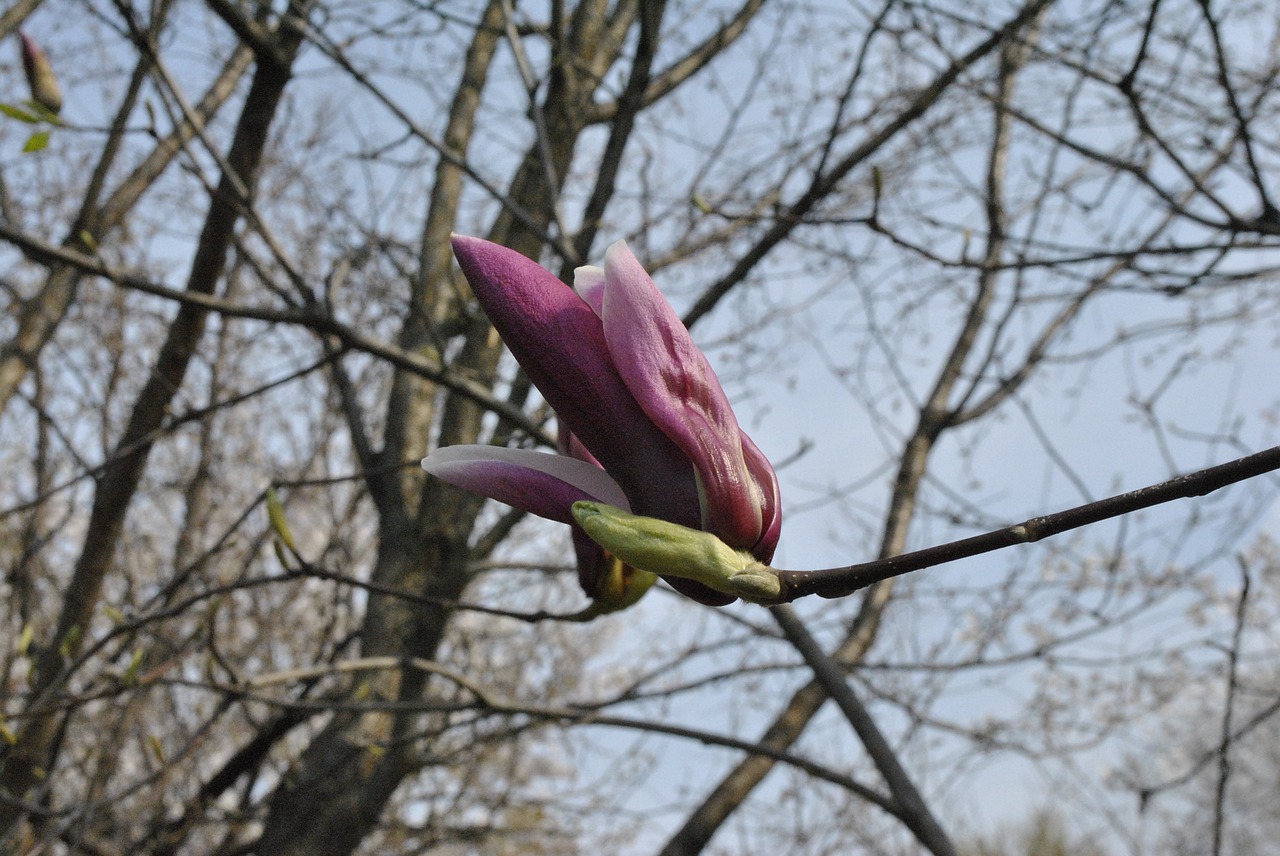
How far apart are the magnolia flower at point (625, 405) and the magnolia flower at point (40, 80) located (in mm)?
1125

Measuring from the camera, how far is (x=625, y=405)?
579 millimetres

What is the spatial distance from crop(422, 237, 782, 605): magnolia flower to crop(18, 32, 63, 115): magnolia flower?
112 cm

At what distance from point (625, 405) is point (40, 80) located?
1215 mm

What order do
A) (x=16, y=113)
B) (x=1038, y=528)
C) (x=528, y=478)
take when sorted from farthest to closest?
(x=16, y=113) < (x=528, y=478) < (x=1038, y=528)

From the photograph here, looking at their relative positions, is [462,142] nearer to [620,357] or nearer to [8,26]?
[8,26]

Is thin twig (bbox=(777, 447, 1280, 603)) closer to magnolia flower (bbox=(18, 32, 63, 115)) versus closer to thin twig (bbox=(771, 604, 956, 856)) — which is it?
thin twig (bbox=(771, 604, 956, 856))

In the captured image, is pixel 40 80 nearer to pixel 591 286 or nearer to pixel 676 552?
pixel 591 286

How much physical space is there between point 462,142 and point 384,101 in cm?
144

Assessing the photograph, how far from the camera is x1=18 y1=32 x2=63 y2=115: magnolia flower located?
4.51 feet

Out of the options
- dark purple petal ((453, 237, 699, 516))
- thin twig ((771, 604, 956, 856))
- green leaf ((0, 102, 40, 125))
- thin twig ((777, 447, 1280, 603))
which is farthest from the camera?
thin twig ((771, 604, 956, 856))

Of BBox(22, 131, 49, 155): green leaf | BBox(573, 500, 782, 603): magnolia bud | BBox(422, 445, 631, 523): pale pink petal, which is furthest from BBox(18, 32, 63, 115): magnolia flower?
BBox(573, 500, 782, 603): magnolia bud

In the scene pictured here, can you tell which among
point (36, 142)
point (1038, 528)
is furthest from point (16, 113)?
point (1038, 528)

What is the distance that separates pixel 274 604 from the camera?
3.86m

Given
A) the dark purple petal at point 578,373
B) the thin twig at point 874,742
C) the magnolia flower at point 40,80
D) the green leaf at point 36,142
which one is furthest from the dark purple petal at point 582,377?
the magnolia flower at point 40,80
